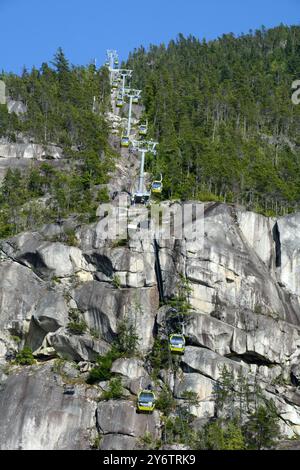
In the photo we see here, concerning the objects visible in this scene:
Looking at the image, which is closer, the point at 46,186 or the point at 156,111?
the point at 46,186

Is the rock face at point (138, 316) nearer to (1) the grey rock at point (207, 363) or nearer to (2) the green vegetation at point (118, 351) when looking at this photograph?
(1) the grey rock at point (207, 363)

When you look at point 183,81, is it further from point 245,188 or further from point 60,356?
point 60,356

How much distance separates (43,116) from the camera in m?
93.0

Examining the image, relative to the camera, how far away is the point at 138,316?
62594mm

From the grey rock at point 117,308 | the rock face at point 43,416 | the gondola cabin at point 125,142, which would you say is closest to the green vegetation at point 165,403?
the rock face at point 43,416

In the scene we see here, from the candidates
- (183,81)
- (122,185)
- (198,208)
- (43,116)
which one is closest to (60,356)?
(198,208)

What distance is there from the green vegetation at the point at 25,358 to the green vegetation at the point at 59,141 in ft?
31.9

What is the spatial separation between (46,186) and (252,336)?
88.2ft

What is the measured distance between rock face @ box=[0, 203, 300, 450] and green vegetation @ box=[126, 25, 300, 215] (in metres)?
7.68

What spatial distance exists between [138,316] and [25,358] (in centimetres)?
828

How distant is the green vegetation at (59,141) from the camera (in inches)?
2886

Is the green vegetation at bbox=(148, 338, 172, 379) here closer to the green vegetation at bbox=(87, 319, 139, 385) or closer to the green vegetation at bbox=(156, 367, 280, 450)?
the green vegetation at bbox=(87, 319, 139, 385)

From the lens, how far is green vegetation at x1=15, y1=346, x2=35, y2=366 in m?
61.1

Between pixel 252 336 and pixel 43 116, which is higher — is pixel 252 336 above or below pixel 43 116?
below
